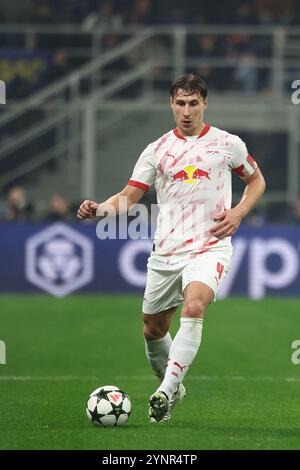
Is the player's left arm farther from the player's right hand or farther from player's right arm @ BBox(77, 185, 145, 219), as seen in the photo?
the player's right hand

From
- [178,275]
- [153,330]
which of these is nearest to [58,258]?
[153,330]

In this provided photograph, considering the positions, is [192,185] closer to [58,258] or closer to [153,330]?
[153,330]

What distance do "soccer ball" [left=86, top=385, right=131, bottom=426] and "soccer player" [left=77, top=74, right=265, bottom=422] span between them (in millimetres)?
644

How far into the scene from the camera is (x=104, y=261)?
68.9ft

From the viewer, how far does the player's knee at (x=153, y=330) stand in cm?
918

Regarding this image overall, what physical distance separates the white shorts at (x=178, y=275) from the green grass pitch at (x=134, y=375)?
2.94 feet

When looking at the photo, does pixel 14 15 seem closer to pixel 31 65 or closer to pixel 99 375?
pixel 31 65

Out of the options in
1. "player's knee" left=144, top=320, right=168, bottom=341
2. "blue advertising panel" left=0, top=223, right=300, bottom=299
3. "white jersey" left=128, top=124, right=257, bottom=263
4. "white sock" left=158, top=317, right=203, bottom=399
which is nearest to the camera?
"white sock" left=158, top=317, right=203, bottom=399

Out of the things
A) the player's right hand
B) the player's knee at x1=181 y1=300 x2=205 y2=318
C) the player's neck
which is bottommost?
the player's knee at x1=181 y1=300 x2=205 y2=318

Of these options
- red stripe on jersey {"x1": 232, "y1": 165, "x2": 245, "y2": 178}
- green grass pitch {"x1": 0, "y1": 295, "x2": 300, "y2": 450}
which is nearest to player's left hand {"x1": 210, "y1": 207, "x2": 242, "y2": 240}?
red stripe on jersey {"x1": 232, "y1": 165, "x2": 245, "y2": 178}

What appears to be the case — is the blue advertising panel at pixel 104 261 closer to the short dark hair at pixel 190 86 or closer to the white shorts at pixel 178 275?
the white shorts at pixel 178 275

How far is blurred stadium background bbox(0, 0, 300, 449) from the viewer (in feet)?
40.4

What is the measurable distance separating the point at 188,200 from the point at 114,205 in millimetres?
593
